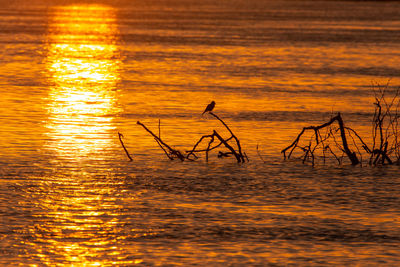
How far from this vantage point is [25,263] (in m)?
9.27

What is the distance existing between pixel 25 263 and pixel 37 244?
0.65 m

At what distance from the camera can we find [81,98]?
22.6 metres

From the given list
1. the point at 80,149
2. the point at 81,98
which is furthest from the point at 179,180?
the point at 81,98

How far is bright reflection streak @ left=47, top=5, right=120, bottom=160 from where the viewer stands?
1606 centimetres

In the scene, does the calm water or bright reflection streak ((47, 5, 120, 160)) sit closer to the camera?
the calm water

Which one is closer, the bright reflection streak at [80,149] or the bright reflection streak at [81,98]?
the bright reflection streak at [80,149]

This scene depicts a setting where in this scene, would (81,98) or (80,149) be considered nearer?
(80,149)

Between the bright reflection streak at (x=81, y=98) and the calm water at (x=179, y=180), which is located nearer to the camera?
the calm water at (x=179, y=180)

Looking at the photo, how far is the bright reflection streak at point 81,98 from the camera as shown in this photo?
16.1 m

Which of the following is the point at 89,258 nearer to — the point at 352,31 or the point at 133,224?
the point at 133,224

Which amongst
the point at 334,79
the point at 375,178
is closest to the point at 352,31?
the point at 334,79

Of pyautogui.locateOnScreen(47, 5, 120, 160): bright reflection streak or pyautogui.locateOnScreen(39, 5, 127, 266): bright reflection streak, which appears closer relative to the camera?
pyautogui.locateOnScreen(39, 5, 127, 266): bright reflection streak

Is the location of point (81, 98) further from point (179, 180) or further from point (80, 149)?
point (179, 180)

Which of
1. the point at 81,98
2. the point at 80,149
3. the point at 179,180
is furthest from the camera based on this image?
the point at 81,98
